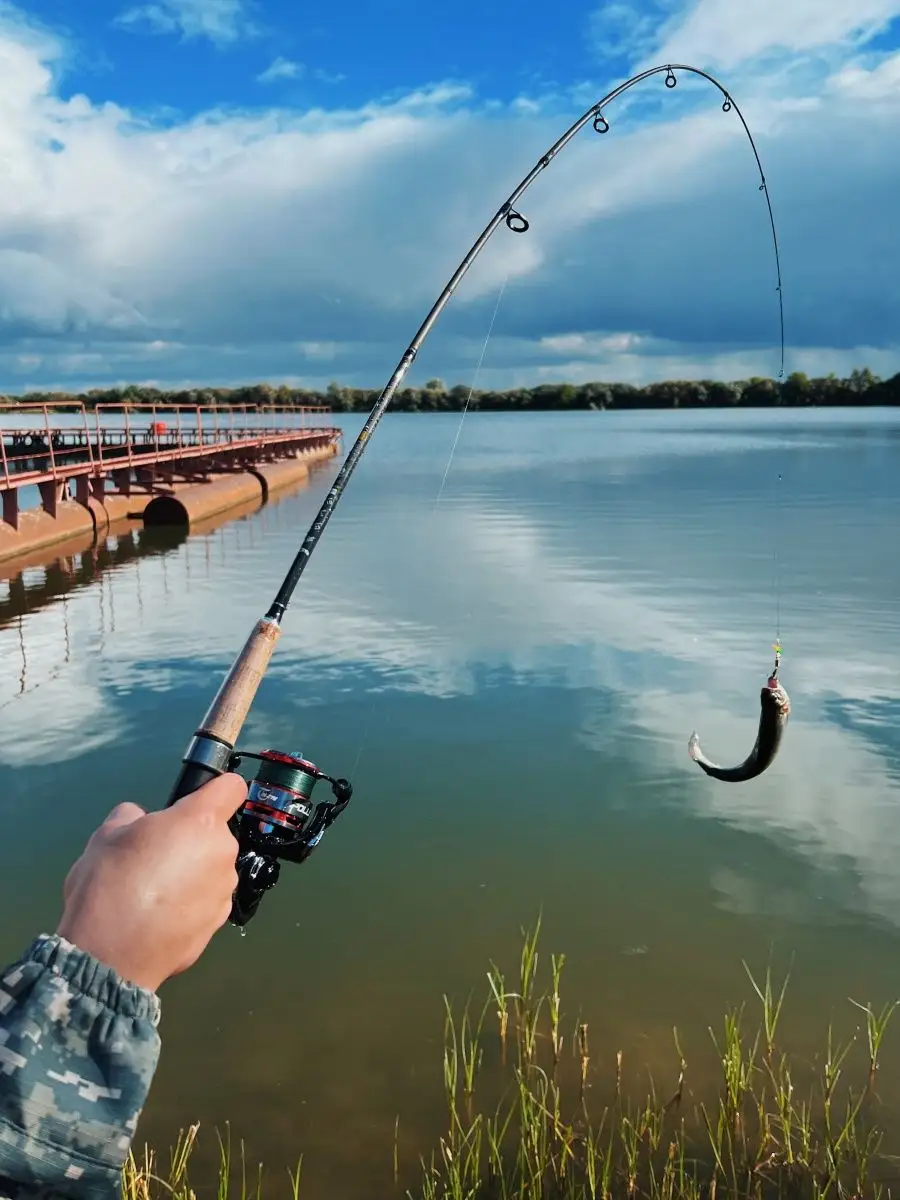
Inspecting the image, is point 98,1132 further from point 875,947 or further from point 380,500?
point 380,500

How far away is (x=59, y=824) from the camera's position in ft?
23.1

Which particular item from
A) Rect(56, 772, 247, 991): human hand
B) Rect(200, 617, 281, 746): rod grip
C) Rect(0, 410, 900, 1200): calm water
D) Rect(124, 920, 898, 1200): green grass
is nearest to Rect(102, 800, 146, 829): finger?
Rect(56, 772, 247, 991): human hand

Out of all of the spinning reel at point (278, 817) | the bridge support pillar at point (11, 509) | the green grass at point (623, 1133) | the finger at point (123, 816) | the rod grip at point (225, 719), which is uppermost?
the finger at point (123, 816)

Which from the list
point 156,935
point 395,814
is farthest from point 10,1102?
point 395,814

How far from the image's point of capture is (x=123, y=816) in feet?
4.42

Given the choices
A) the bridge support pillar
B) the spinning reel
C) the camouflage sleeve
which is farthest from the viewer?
the bridge support pillar

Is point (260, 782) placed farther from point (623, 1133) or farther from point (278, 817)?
point (623, 1133)

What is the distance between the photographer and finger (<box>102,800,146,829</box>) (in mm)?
1309

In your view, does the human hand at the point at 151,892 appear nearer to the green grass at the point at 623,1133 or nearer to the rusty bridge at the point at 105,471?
the green grass at the point at 623,1133

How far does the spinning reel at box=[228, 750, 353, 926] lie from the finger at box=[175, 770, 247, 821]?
1.15 meters

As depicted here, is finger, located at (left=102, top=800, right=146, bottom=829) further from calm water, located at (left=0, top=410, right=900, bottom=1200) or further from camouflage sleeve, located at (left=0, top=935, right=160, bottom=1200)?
calm water, located at (left=0, top=410, right=900, bottom=1200)

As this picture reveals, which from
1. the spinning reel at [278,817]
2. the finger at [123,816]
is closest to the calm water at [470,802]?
the spinning reel at [278,817]

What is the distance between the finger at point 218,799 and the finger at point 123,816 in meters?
0.05

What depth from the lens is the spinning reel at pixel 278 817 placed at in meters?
2.54
